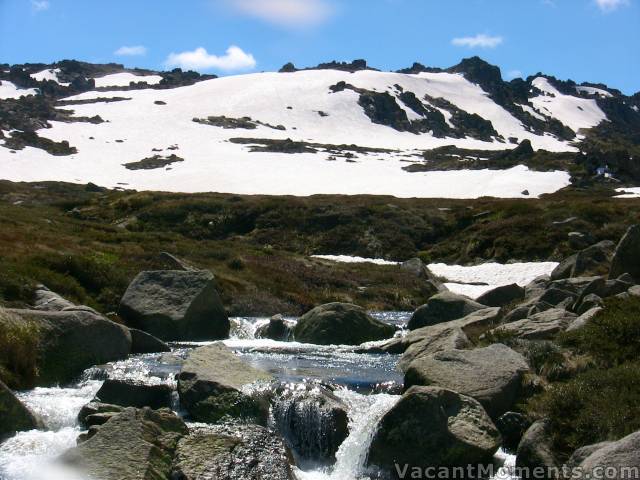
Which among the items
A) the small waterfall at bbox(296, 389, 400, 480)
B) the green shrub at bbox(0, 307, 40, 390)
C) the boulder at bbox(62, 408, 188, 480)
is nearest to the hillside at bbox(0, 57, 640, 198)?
the small waterfall at bbox(296, 389, 400, 480)

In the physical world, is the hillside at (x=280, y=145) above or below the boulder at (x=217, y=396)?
above

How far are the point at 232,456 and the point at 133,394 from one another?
12.8ft

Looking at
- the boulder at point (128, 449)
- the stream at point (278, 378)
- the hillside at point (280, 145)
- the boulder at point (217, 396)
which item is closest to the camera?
the boulder at point (128, 449)

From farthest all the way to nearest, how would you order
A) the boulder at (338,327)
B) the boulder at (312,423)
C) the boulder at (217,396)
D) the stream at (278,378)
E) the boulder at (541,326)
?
the boulder at (338,327), the boulder at (541,326), the boulder at (217,396), the boulder at (312,423), the stream at (278,378)

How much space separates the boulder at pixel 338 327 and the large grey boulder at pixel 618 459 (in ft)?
47.5

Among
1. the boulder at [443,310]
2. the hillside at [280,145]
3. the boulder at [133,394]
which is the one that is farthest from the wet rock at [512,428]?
the hillside at [280,145]

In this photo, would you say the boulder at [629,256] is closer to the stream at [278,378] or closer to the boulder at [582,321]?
the boulder at [582,321]

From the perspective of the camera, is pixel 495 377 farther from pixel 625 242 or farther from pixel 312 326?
pixel 625 242

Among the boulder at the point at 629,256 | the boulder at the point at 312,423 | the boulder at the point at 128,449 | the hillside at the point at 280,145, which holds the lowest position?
the boulder at the point at 312,423

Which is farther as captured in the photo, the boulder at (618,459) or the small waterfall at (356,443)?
the small waterfall at (356,443)

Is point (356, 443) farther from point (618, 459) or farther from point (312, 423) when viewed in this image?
point (618, 459)

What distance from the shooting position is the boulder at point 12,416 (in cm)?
1222

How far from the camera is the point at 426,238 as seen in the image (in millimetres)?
56656

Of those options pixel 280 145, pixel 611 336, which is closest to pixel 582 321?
pixel 611 336
